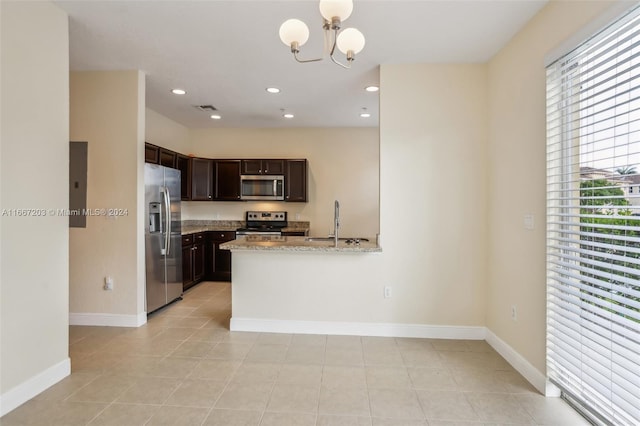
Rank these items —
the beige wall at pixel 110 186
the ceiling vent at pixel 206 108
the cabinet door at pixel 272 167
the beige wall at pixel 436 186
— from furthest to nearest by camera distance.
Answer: the cabinet door at pixel 272 167
the ceiling vent at pixel 206 108
the beige wall at pixel 110 186
the beige wall at pixel 436 186

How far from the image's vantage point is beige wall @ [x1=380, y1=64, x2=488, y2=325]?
3254 mm

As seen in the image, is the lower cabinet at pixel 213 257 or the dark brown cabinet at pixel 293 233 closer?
the lower cabinet at pixel 213 257

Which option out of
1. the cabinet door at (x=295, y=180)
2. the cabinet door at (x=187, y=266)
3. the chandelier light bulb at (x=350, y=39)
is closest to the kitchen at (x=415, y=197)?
the cabinet door at (x=187, y=266)

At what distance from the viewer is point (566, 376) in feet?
7.02

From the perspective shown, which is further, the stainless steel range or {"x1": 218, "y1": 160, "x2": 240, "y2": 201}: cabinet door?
the stainless steel range

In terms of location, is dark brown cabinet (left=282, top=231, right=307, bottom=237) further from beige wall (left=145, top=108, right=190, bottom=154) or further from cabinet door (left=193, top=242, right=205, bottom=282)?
beige wall (left=145, top=108, right=190, bottom=154)

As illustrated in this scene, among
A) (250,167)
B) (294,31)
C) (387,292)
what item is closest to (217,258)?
(250,167)

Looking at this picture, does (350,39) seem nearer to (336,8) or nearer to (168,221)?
(336,8)

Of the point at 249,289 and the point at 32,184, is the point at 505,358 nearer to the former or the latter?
the point at 249,289

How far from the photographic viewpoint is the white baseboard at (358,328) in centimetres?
328

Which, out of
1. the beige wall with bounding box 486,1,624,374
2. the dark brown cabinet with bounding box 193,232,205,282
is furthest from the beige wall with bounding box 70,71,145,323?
the beige wall with bounding box 486,1,624,374

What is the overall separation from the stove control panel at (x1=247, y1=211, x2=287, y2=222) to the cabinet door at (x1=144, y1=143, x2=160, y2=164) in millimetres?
2039

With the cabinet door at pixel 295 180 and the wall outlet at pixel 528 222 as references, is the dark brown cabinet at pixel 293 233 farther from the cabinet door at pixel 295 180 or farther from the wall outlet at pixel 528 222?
the wall outlet at pixel 528 222

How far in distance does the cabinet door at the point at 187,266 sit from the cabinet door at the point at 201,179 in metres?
0.96
